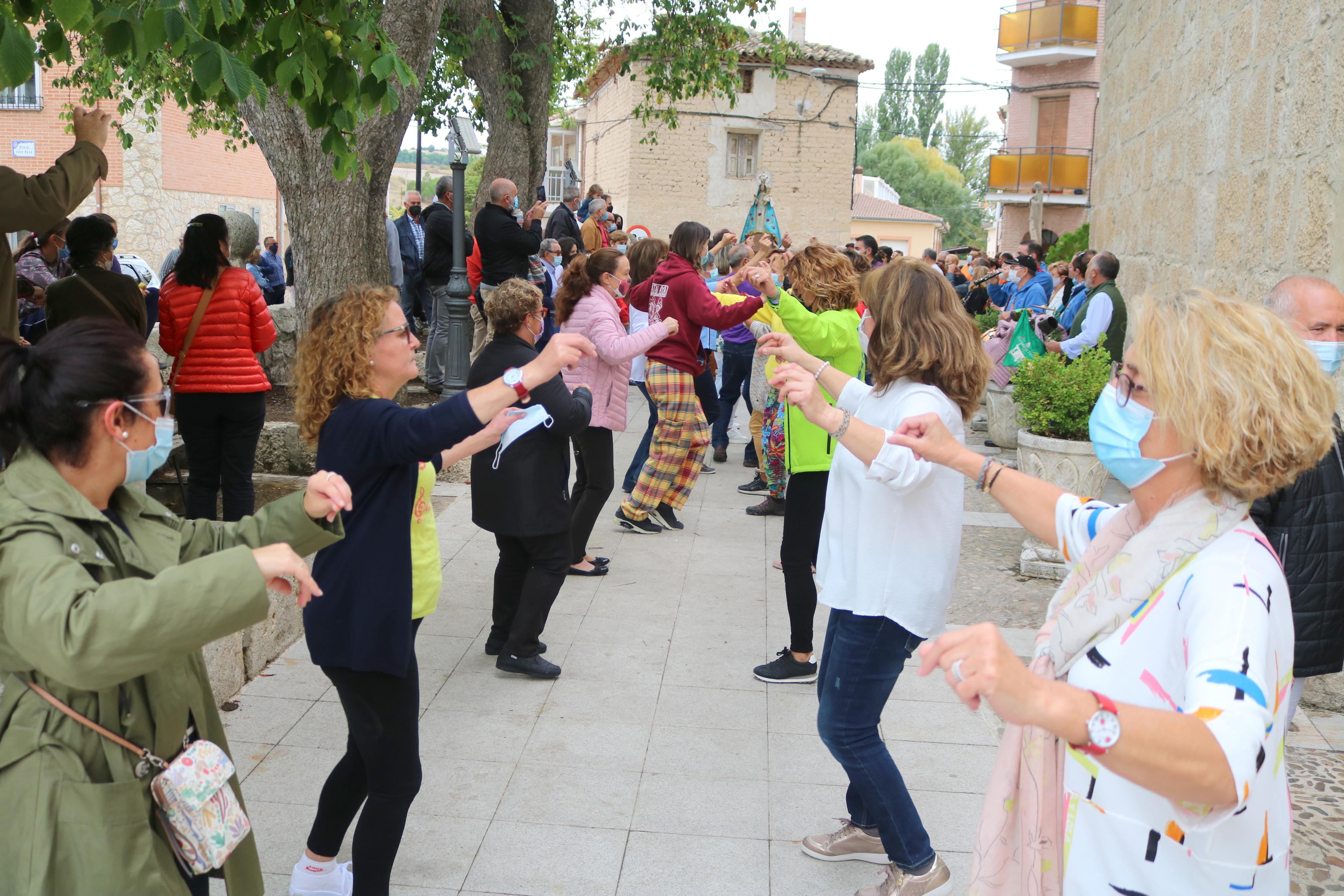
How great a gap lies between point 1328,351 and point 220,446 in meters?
5.18

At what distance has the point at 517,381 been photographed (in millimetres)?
2725

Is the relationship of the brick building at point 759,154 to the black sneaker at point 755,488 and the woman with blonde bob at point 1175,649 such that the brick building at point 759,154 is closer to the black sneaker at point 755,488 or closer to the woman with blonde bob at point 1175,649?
the black sneaker at point 755,488

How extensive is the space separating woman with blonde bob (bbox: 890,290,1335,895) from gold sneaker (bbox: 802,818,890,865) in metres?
1.60

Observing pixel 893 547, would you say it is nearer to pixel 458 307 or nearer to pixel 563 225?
pixel 458 307

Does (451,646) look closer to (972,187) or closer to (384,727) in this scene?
(384,727)

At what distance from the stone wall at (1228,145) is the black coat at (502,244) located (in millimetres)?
5668

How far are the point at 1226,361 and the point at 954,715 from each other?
326 centimetres

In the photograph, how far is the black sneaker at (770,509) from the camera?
826cm

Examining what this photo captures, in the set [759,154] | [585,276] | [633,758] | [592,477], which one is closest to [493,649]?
[633,758]

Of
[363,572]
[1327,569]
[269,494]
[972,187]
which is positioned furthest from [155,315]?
[972,187]

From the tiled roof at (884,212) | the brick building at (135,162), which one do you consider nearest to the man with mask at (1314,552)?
the brick building at (135,162)

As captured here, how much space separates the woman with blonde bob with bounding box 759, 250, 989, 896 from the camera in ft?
10.0

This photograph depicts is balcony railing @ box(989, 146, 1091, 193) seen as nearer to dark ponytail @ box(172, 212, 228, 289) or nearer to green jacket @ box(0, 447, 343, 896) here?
dark ponytail @ box(172, 212, 228, 289)

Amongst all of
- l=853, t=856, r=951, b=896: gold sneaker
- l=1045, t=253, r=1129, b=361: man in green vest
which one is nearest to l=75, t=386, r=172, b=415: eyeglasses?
l=853, t=856, r=951, b=896: gold sneaker
